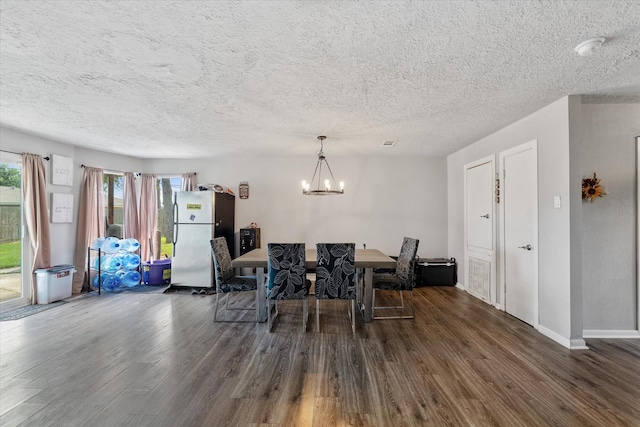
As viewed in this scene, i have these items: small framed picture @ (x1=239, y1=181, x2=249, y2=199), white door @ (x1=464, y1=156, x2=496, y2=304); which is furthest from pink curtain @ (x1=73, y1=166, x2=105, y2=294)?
white door @ (x1=464, y1=156, x2=496, y2=304)

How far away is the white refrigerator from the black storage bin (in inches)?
146

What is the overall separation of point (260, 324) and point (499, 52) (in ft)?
11.2

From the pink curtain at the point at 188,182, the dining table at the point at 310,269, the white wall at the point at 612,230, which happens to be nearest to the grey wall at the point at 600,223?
the white wall at the point at 612,230

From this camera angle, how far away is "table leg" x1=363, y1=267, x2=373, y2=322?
3416mm

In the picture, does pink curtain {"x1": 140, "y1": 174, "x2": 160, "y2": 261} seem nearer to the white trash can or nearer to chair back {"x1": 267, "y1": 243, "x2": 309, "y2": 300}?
the white trash can

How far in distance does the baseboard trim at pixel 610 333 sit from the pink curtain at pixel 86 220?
275 inches

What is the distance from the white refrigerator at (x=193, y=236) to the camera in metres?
4.90

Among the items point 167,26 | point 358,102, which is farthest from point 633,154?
point 167,26

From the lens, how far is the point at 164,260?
5500mm

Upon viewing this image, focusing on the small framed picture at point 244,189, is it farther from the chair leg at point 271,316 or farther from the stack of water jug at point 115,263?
the chair leg at point 271,316

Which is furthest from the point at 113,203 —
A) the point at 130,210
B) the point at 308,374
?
the point at 308,374

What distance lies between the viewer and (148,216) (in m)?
5.62

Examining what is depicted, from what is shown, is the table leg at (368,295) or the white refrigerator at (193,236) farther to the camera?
the white refrigerator at (193,236)

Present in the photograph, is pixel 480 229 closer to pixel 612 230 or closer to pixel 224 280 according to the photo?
pixel 612 230
